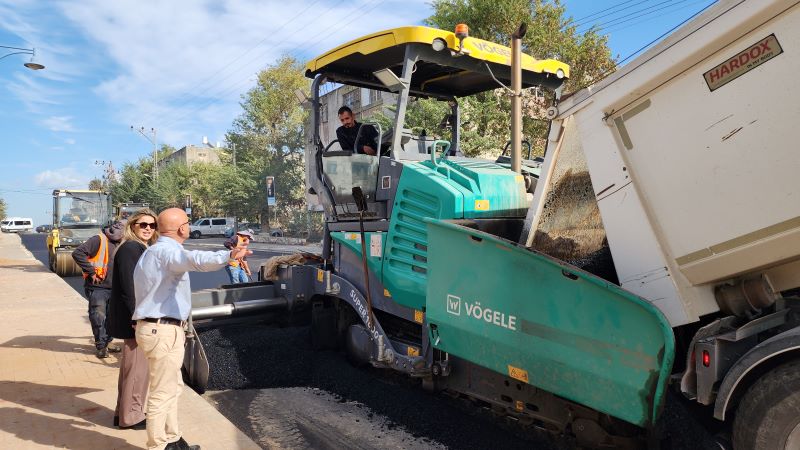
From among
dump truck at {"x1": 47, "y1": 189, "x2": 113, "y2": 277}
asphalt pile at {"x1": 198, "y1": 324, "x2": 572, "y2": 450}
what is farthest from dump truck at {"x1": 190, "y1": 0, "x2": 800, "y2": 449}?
dump truck at {"x1": 47, "y1": 189, "x2": 113, "y2": 277}

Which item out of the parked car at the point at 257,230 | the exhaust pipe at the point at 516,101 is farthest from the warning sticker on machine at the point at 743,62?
the parked car at the point at 257,230

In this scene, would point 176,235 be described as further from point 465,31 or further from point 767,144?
point 767,144

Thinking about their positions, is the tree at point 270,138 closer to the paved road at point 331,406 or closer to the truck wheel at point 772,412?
the paved road at point 331,406

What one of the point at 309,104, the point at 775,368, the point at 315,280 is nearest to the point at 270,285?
the point at 315,280

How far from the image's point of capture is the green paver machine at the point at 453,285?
8.13 feet

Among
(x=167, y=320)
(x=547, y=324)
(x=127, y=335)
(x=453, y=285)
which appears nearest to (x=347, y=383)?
(x=127, y=335)

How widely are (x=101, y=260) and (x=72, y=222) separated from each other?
12242 mm

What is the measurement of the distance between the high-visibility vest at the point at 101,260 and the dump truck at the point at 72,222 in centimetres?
1079

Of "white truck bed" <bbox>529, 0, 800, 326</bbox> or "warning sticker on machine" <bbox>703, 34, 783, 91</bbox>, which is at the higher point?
"warning sticker on machine" <bbox>703, 34, 783, 91</bbox>

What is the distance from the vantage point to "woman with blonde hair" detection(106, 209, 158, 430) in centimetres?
374

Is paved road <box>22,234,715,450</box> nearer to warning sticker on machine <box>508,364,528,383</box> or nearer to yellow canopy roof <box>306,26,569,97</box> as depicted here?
warning sticker on machine <box>508,364,528,383</box>

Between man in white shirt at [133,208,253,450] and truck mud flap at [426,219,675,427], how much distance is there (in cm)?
127

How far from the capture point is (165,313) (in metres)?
3.25

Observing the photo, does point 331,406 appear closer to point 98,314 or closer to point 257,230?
point 98,314
